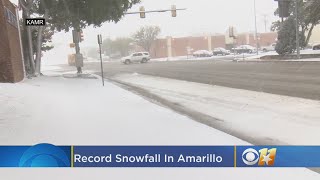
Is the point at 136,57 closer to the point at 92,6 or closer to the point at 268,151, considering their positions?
the point at 92,6

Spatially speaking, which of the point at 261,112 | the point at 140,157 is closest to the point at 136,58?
the point at 261,112

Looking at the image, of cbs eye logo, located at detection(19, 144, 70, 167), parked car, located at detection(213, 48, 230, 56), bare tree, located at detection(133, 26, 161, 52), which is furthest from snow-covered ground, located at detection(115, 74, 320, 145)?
bare tree, located at detection(133, 26, 161, 52)

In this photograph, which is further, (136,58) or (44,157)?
(136,58)

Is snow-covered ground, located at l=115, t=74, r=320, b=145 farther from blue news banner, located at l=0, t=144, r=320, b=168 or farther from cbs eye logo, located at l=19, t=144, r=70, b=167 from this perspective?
cbs eye logo, located at l=19, t=144, r=70, b=167

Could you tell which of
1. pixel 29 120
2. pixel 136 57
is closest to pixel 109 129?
pixel 29 120

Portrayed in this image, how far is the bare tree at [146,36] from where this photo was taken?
81000mm

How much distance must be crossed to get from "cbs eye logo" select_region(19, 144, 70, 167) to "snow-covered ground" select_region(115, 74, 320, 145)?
3.86m

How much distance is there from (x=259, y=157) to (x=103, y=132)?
9.64 feet

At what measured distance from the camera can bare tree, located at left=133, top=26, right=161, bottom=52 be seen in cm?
8100

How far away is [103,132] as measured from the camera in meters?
6.69

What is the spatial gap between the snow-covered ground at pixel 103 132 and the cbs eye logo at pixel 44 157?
3.2 inches

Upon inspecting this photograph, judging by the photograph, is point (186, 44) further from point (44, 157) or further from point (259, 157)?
point (44, 157)

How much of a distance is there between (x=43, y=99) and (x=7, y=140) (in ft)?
15.4

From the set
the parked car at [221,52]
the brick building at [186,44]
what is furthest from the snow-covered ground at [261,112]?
the brick building at [186,44]
